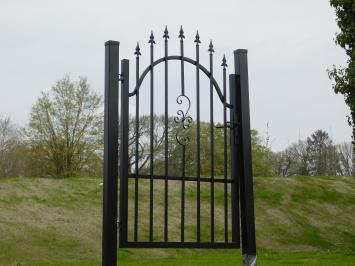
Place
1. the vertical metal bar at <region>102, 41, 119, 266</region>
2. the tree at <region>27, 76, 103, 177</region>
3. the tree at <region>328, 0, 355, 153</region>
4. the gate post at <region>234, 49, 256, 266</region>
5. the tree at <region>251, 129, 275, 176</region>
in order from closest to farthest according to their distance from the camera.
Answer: the vertical metal bar at <region>102, 41, 119, 266</region> → the gate post at <region>234, 49, 256, 266</region> → the tree at <region>328, 0, 355, 153</region> → the tree at <region>27, 76, 103, 177</region> → the tree at <region>251, 129, 275, 176</region>

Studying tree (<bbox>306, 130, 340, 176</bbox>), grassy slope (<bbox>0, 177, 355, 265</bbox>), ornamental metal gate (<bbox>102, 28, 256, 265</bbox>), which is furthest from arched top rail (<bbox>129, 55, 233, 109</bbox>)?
tree (<bbox>306, 130, 340, 176</bbox>)

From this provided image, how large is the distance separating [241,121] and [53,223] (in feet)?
40.6

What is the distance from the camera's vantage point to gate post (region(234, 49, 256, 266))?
5441mm

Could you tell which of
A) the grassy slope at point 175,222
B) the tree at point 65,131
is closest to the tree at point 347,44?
the grassy slope at point 175,222

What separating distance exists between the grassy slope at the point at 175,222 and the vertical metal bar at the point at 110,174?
7.29 meters

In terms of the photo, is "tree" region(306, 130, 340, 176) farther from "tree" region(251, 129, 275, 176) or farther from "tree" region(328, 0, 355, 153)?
"tree" region(328, 0, 355, 153)

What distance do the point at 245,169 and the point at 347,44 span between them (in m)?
8.94

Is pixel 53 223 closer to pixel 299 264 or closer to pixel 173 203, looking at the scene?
pixel 173 203

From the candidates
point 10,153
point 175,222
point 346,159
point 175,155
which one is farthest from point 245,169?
point 346,159

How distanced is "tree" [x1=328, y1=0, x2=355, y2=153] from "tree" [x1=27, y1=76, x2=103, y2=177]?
13764 mm

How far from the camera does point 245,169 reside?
5469 mm

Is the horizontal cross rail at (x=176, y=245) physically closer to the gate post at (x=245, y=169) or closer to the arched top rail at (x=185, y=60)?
the gate post at (x=245, y=169)

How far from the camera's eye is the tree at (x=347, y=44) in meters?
13.1

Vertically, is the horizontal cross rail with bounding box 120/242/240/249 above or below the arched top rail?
below
